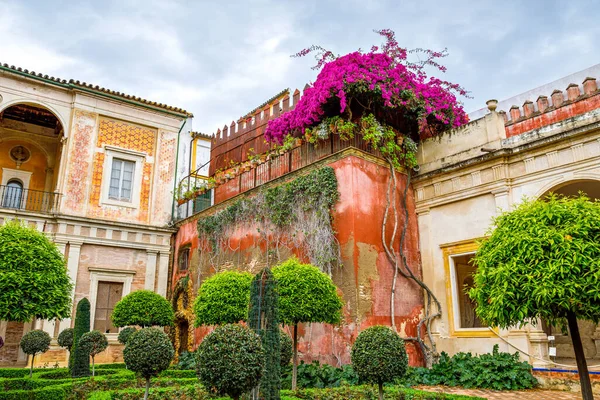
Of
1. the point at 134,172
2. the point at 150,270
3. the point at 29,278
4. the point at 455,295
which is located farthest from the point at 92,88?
the point at 455,295

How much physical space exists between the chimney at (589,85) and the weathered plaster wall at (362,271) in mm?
4368

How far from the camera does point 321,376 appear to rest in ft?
29.5

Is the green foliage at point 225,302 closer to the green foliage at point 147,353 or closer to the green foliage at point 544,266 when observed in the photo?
the green foliage at point 147,353

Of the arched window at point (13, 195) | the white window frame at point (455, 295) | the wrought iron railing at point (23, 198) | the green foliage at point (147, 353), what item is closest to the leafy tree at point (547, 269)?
the white window frame at point (455, 295)

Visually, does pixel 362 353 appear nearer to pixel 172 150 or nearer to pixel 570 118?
pixel 570 118

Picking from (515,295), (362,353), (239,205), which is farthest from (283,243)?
(515,295)

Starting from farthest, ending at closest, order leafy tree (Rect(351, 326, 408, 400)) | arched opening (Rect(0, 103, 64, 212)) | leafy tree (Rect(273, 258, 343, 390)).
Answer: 1. arched opening (Rect(0, 103, 64, 212))
2. leafy tree (Rect(273, 258, 343, 390))
3. leafy tree (Rect(351, 326, 408, 400))

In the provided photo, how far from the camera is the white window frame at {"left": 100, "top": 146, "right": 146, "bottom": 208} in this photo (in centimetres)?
1584

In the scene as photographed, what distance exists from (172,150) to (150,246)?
3701 millimetres

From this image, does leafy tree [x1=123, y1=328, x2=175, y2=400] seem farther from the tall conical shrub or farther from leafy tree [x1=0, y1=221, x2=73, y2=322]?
the tall conical shrub

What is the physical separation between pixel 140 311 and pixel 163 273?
396 cm

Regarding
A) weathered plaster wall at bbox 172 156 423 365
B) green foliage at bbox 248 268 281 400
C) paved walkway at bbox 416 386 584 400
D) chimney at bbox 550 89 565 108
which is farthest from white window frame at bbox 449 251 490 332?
green foliage at bbox 248 268 281 400

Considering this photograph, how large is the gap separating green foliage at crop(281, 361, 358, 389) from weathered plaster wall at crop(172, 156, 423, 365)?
0.51m

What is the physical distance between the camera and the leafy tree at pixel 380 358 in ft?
19.7
